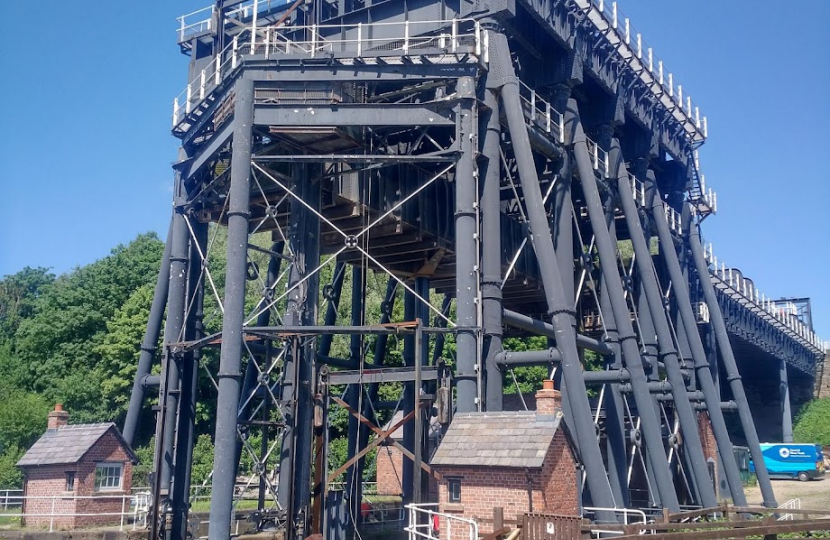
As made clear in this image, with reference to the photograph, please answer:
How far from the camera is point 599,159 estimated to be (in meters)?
29.2

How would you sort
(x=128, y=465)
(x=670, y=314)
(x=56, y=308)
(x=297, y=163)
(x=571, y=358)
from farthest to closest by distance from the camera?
1. (x=56, y=308)
2. (x=670, y=314)
3. (x=128, y=465)
4. (x=297, y=163)
5. (x=571, y=358)

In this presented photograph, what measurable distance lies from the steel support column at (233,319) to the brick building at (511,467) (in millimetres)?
4905

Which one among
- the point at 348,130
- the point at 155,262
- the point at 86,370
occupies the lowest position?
the point at 86,370

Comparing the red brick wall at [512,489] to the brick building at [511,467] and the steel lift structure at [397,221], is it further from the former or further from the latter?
the steel lift structure at [397,221]

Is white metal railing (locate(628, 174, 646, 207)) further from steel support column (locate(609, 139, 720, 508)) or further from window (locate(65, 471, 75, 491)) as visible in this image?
window (locate(65, 471, 75, 491))

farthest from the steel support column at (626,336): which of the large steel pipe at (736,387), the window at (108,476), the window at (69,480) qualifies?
the window at (69,480)

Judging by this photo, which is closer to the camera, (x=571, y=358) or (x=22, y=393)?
(x=571, y=358)

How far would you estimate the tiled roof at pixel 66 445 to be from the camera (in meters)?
22.6

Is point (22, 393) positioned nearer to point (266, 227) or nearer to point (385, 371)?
point (266, 227)

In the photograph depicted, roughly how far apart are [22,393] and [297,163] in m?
30.7

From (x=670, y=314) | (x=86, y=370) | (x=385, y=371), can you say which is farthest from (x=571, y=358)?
(x=86, y=370)

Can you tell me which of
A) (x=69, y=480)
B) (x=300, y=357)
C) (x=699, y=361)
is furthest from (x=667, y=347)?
(x=69, y=480)

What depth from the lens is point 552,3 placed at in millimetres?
24422

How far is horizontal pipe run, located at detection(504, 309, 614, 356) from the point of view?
Result: 72.6ft
